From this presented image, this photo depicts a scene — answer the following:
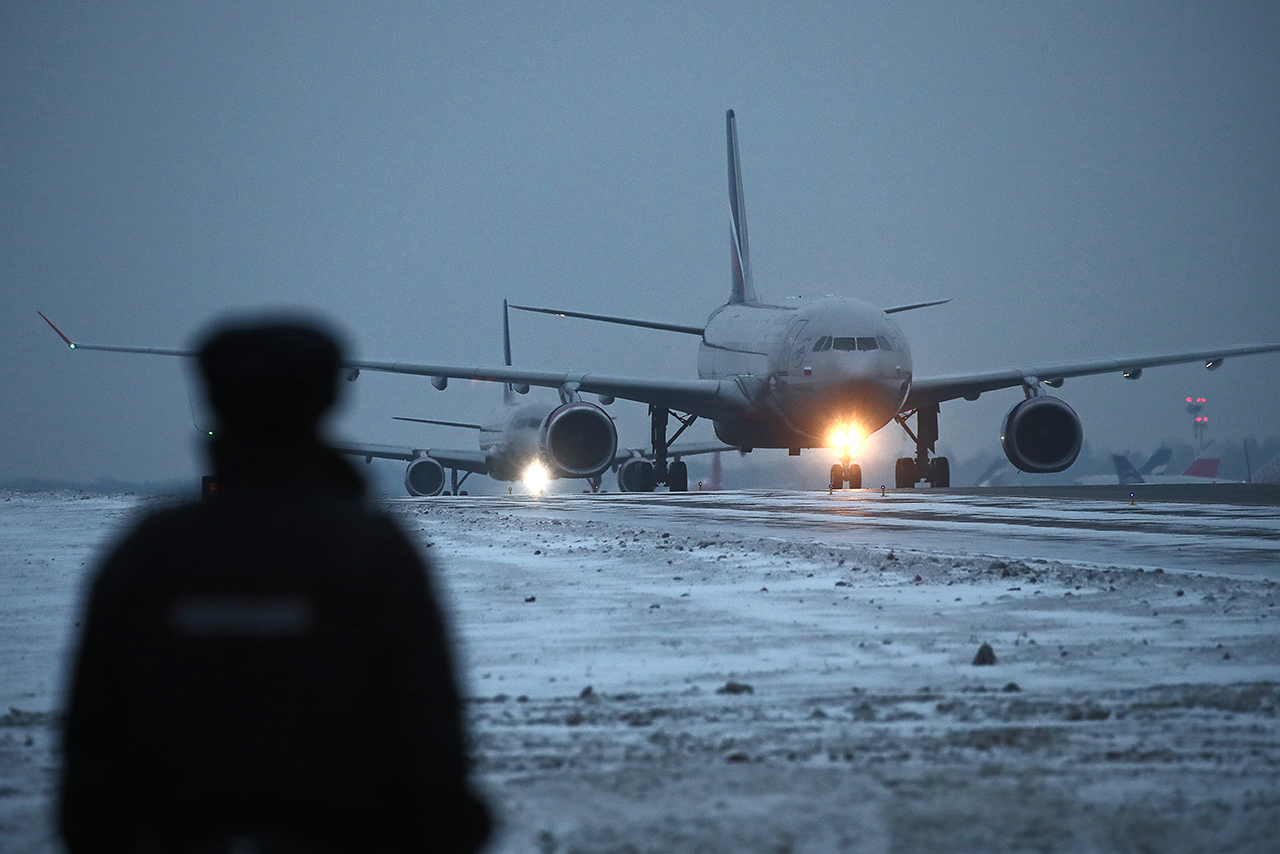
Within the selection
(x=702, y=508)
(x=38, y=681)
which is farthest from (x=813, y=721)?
(x=702, y=508)

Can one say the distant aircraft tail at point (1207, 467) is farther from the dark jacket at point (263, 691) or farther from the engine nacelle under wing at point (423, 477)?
the dark jacket at point (263, 691)

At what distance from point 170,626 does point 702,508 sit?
64.6 ft

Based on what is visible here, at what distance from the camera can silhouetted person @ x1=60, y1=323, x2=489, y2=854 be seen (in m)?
2.15

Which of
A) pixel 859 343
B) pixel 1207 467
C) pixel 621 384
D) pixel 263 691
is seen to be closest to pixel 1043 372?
pixel 859 343

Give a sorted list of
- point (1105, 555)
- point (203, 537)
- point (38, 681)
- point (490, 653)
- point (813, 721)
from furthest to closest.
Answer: point (1105, 555) → point (490, 653) → point (38, 681) → point (813, 721) → point (203, 537)

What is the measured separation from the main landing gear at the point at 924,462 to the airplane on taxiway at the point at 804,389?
0.09 feet

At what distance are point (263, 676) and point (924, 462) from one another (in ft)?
99.0

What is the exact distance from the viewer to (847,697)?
17.4ft

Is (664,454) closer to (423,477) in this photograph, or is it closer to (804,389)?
(804,389)

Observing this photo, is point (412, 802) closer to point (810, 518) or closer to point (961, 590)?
point (961, 590)

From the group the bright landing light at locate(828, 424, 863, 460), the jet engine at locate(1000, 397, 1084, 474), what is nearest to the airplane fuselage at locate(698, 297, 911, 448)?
the bright landing light at locate(828, 424, 863, 460)

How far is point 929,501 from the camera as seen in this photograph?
902 inches

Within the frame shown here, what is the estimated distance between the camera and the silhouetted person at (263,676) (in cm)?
215

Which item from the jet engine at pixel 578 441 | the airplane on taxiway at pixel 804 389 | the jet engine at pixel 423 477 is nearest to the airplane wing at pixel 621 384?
the airplane on taxiway at pixel 804 389
